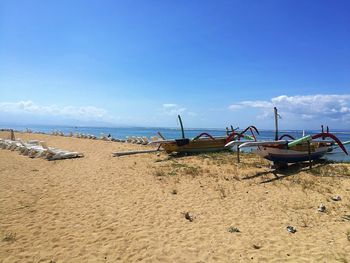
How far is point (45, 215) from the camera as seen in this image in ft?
28.8

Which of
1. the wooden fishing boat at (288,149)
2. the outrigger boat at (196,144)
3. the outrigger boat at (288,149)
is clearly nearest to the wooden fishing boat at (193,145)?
the outrigger boat at (196,144)

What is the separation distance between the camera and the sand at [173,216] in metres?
6.39

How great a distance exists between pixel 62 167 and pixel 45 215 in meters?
9.06

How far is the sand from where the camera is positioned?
21.0ft

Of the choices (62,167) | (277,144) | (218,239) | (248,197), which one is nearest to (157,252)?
(218,239)

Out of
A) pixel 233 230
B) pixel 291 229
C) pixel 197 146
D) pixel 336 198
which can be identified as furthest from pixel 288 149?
pixel 233 230

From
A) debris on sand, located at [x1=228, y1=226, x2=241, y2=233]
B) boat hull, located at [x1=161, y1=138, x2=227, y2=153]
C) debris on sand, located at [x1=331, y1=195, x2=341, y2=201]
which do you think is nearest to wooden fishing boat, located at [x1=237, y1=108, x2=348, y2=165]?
debris on sand, located at [x1=331, y1=195, x2=341, y2=201]

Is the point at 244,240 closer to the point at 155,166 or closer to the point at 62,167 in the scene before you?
the point at 155,166

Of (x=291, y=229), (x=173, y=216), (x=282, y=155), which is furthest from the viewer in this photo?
(x=282, y=155)

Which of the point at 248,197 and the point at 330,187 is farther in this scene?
the point at 330,187

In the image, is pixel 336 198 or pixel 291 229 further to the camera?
pixel 336 198

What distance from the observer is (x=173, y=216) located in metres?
8.77

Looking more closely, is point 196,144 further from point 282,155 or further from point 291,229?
point 291,229

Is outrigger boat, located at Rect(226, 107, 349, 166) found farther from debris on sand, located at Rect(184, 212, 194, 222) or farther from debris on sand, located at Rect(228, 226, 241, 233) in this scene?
debris on sand, located at Rect(228, 226, 241, 233)
